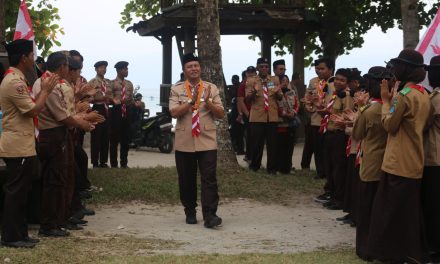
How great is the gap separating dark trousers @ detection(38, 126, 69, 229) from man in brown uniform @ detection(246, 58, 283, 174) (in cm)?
625

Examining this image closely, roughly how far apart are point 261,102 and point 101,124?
3.02m

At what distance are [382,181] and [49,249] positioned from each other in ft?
11.3

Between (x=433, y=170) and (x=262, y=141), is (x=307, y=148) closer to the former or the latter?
(x=262, y=141)

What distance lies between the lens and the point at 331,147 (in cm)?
1225

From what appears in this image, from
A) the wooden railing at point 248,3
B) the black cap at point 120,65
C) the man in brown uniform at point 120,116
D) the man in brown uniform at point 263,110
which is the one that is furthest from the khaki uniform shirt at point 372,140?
the wooden railing at point 248,3

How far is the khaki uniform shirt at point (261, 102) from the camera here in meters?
15.3

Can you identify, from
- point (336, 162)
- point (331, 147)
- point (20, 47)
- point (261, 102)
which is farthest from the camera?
point (261, 102)

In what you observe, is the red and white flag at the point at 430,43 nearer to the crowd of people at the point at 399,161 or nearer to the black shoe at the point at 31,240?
the crowd of people at the point at 399,161

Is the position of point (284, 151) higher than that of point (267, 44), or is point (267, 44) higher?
point (267, 44)

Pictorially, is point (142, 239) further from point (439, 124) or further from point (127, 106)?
point (127, 106)

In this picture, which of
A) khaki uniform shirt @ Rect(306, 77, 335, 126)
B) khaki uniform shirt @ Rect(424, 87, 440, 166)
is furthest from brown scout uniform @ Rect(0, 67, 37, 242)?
khaki uniform shirt @ Rect(306, 77, 335, 126)

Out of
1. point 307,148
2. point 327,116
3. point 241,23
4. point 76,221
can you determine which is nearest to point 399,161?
point 76,221

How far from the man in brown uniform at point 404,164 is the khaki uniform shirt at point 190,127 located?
3.00m

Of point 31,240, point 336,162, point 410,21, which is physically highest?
point 410,21
